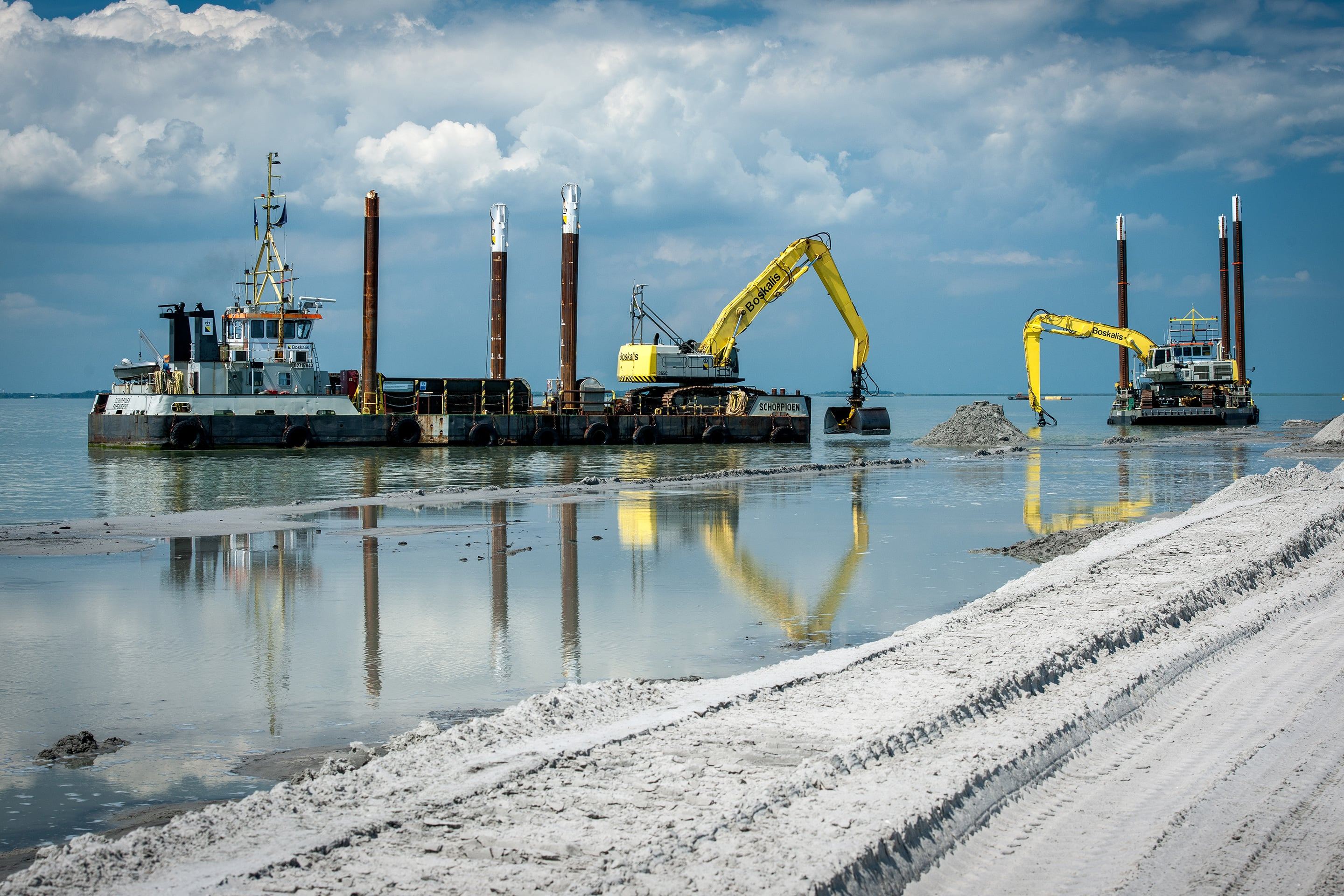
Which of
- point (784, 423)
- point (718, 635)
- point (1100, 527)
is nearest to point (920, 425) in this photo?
point (784, 423)

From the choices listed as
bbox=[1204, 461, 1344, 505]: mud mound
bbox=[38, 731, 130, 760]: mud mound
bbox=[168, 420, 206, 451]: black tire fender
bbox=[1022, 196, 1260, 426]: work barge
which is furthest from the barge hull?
bbox=[38, 731, 130, 760]: mud mound

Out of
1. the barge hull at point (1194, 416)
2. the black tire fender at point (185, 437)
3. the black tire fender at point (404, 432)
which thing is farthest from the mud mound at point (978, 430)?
the black tire fender at point (185, 437)

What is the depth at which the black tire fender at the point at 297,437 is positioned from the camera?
132ft

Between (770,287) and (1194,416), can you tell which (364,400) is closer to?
(770,287)

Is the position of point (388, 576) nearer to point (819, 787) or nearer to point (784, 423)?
point (819, 787)

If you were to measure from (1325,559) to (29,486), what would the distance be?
2734cm

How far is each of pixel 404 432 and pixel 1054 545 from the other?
3299cm

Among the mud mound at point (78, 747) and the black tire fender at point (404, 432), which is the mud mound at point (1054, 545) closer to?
the mud mound at point (78, 747)

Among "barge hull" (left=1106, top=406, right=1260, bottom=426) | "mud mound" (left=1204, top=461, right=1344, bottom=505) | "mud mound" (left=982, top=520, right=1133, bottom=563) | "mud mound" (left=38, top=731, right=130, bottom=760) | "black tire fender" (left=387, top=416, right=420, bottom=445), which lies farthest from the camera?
"barge hull" (left=1106, top=406, right=1260, bottom=426)

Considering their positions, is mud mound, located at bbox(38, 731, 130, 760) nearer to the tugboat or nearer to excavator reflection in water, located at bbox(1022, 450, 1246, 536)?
excavator reflection in water, located at bbox(1022, 450, 1246, 536)

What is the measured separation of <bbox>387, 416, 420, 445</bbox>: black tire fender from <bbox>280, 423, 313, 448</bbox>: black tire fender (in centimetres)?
295

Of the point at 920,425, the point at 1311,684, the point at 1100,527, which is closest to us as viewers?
the point at 1311,684

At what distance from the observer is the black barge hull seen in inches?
1559

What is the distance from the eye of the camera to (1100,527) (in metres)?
13.9
